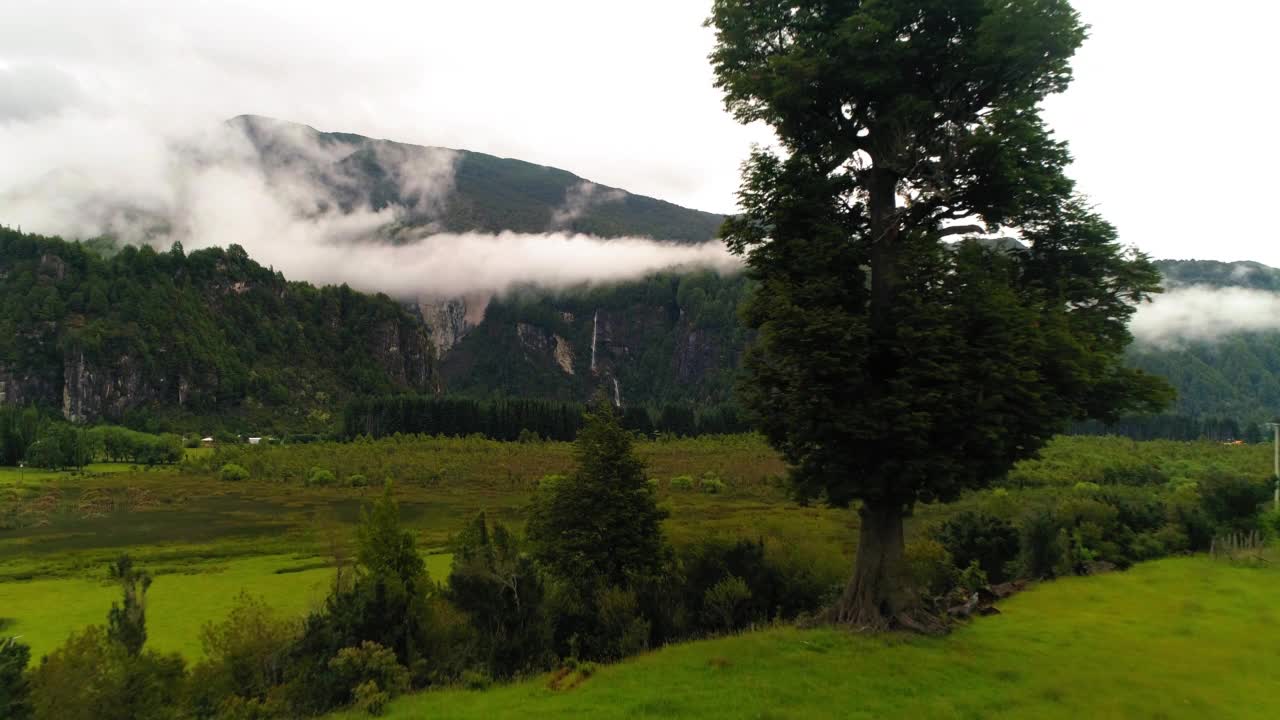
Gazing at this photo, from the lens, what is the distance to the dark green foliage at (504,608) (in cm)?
1700

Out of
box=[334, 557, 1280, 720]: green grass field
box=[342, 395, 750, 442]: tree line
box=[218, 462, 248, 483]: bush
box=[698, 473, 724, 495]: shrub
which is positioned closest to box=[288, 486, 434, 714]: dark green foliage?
box=[334, 557, 1280, 720]: green grass field

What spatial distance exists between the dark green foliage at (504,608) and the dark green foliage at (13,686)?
8.29 m

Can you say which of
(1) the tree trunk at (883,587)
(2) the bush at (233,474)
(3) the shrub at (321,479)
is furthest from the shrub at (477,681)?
(2) the bush at (233,474)

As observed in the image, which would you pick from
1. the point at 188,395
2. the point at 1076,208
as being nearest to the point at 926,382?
the point at 1076,208

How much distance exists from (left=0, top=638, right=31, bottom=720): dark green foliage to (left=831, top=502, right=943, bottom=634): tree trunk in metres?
15.4

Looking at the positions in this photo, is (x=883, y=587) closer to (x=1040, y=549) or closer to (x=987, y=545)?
(x=1040, y=549)

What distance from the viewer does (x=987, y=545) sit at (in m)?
27.6

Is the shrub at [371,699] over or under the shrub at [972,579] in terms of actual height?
over

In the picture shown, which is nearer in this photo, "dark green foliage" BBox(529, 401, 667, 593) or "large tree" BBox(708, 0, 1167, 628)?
"large tree" BBox(708, 0, 1167, 628)

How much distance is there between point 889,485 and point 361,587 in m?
12.6

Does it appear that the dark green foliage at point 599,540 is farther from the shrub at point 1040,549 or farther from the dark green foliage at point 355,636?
the shrub at point 1040,549

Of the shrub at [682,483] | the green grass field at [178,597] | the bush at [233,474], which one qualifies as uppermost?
the green grass field at [178,597]

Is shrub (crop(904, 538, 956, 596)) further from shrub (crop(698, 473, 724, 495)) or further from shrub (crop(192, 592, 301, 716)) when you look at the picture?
shrub (crop(698, 473, 724, 495))

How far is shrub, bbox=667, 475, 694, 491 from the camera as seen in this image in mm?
80625
